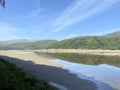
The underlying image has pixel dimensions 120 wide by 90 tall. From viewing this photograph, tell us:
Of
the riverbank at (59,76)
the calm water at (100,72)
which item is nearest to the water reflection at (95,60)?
the calm water at (100,72)

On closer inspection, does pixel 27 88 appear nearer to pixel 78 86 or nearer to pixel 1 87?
pixel 1 87

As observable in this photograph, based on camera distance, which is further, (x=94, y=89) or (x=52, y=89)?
(x=94, y=89)

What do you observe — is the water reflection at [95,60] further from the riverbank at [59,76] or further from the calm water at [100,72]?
the riverbank at [59,76]

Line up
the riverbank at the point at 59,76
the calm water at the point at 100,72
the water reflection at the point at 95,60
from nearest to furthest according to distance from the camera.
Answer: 1. the riverbank at the point at 59,76
2. the calm water at the point at 100,72
3. the water reflection at the point at 95,60

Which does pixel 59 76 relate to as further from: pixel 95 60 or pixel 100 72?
pixel 95 60

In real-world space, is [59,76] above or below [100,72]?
above

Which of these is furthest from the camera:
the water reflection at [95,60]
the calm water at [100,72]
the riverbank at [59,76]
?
the water reflection at [95,60]

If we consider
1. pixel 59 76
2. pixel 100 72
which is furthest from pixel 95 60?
pixel 59 76

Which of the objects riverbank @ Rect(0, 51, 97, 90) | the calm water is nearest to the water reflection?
the calm water

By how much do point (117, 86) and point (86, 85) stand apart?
3.35 meters

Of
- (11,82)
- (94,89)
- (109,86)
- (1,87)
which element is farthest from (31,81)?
(109,86)

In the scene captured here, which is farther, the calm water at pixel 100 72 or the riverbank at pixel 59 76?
the calm water at pixel 100 72

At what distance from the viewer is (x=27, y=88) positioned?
19.2 metres

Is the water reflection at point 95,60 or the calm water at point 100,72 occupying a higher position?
the water reflection at point 95,60
